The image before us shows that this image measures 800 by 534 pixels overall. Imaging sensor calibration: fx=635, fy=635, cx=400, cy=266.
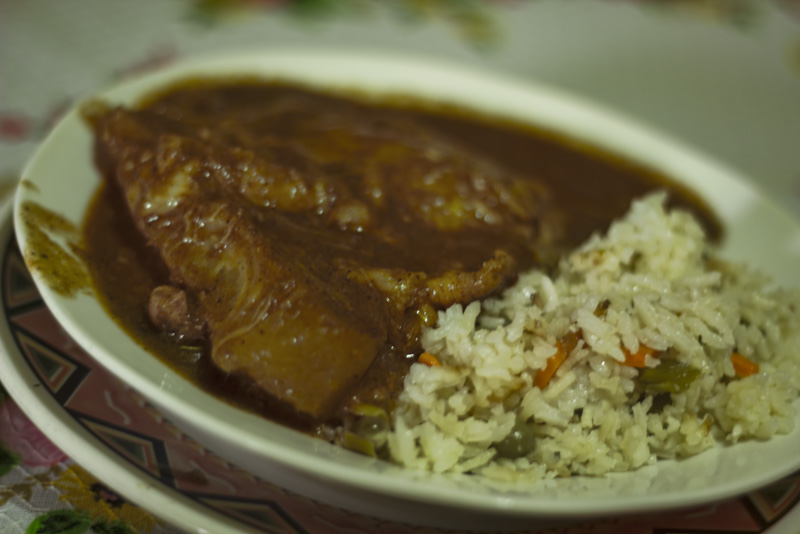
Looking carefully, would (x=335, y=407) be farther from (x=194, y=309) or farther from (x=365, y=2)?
(x=365, y=2)

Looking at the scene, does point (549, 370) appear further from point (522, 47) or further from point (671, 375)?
point (522, 47)

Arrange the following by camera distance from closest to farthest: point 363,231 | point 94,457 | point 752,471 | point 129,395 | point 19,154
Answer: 1. point 94,457
2. point 752,471
3. point 129,395
4. point 363,231
5. point 19,154

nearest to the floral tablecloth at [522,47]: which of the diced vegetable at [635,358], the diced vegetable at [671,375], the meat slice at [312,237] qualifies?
the meat slice at [312,237]

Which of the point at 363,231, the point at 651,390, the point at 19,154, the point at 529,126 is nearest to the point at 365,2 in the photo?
the point at 529,126

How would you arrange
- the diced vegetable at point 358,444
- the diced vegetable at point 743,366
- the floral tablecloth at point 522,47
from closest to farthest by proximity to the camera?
the diced vegetable at point 358,444 < the diced vegetable at point 743,366 < the floral tablecloth at point 522,47

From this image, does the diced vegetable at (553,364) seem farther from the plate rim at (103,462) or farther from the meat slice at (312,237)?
the plate rim at (103,462)

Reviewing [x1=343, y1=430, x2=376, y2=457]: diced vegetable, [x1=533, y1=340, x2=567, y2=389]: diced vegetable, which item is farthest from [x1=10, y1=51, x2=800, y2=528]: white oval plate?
[x1=533, y1=340, x2=567, y2=389]: diced vegetable
